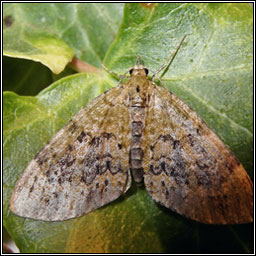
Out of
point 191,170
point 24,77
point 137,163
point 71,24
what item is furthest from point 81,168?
point 71,24

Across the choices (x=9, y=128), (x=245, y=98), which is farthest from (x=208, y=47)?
(x=9, y=128)

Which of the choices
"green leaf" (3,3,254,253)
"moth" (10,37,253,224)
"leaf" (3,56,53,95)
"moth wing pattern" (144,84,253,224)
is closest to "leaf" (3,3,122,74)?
"leaf" (3,56,53,95)

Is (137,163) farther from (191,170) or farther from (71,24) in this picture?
(71,24)

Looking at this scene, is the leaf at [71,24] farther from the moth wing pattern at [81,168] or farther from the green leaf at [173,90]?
the moth wing pattern at [81,168]

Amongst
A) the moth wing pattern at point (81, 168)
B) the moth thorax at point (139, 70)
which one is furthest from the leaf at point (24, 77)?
the moth thorax at point (139, 70)

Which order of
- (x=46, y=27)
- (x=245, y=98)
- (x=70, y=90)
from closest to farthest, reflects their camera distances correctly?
(x=245, y=98) → (x=70, y=90) → (x=46, y=27)

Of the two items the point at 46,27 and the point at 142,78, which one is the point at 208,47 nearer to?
the point at 142,78
